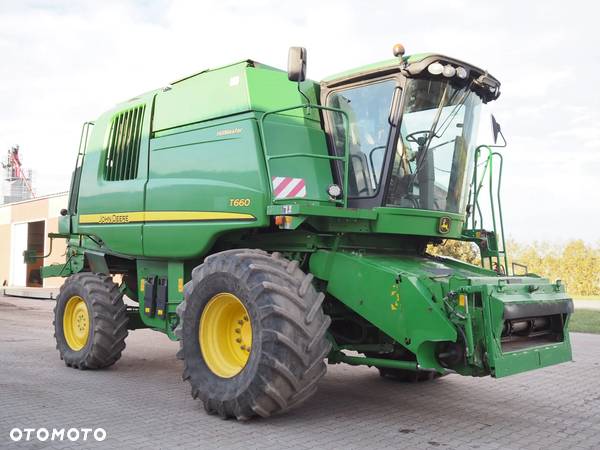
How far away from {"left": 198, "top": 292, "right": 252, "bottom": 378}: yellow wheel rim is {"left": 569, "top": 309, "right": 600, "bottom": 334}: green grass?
937 cm

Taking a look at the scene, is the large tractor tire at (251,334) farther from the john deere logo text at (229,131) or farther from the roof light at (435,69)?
the roof light at (435,69)

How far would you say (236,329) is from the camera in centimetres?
588

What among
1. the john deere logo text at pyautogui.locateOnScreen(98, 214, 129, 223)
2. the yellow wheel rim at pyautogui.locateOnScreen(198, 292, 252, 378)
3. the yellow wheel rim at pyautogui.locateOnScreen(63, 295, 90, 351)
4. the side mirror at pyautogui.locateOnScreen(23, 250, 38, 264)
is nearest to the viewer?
the yellow wheel rim at pyautogui.locateOnScreen(198, 292, 252, 378)

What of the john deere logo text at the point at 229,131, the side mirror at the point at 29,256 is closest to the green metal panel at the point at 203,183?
the john deere logo text at the point at 229,131

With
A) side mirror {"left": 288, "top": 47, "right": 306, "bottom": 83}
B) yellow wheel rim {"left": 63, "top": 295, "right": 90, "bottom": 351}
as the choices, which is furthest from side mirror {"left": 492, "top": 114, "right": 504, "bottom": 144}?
yellow wheel rim {"left": 63, "top": 295, "right": 90, "bottom": 351}

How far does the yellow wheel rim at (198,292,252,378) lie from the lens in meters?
5.74

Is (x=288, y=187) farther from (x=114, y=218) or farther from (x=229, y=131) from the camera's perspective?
(x=114, y=218)

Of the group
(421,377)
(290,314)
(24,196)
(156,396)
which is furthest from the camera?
(24,196)

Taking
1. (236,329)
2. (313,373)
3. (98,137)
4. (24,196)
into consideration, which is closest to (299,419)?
(313,373)

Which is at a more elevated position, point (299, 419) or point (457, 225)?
point (457, 225)

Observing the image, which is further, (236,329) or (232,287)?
(236,329)

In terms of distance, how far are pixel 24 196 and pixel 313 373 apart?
36343 millimetres

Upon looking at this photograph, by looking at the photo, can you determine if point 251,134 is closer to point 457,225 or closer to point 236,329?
point 236,329

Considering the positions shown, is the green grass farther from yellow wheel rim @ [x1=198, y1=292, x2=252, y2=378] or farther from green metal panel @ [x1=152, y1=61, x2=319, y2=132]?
yellow wheel rim @ [x1=198, y1=292, x2=252, y2=378]
